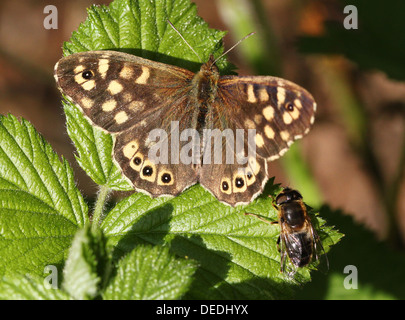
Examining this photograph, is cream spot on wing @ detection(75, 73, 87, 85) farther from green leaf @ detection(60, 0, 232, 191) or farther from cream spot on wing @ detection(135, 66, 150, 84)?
cream spot on wing @ detection(135, 66, 150, 84)

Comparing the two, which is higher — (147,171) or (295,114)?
(295,114)

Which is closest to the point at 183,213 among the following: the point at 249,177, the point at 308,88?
the point at 249,177

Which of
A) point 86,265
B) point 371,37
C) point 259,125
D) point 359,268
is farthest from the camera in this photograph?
point 371,37

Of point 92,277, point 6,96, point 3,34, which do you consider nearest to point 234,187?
point 92,277

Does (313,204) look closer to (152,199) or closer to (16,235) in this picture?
(152,199)

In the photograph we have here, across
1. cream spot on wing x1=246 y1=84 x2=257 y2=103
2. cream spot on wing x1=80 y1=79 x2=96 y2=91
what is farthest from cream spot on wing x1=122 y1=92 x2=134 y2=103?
cream spot on wing x1=246 y1=84 x2=257 y2=103

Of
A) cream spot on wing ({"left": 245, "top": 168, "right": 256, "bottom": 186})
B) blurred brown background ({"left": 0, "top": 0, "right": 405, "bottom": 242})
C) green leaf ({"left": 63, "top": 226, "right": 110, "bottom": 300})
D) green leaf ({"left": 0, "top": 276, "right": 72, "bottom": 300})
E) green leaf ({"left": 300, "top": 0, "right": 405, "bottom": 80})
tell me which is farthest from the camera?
A: blurred brown background ({"left": 0, "top": 0, "right": 405, "bottom": 242})

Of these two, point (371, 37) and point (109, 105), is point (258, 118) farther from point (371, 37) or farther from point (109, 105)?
point (371, 37)
